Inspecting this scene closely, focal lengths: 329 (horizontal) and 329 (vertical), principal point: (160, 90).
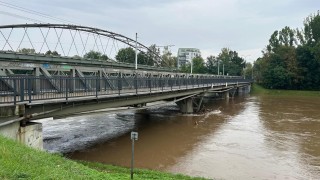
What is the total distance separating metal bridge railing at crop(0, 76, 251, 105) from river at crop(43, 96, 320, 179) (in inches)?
141

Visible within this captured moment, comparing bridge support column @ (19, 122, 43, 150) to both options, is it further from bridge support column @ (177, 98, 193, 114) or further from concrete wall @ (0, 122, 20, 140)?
bridge support column @ (177, 98, 193, 114)

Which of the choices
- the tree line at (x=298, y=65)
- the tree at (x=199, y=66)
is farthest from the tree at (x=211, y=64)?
the tree line at (x=298, y=65)

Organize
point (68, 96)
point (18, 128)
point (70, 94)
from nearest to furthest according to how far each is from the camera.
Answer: point (18, 128)
point (68, 96)
point (70, 94)

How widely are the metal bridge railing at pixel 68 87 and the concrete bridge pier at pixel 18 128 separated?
15.4 inches

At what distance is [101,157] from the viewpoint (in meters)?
18.4

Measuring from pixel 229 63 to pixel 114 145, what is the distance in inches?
4522

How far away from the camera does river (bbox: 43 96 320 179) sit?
1722 centimetres

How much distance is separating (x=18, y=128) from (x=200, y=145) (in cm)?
1281

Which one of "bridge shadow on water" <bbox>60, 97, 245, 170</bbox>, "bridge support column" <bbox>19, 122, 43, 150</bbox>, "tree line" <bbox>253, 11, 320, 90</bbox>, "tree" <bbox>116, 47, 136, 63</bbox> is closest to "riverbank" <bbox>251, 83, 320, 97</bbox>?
"tree line" <bbox>253, 11, 320, 90</bbox>

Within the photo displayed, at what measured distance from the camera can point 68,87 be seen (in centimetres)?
1773

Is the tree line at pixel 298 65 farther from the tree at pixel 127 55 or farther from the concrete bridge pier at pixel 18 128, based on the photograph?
the concrete bridge pier at pixel 18 128

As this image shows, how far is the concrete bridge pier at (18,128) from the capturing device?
12.6 m

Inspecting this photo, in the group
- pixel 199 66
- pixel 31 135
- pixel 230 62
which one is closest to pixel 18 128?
pixel 31 135

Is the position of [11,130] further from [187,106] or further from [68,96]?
[187,106]
